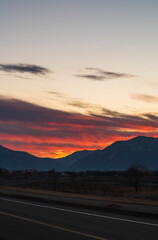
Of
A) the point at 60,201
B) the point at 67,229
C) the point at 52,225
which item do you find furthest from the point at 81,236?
the point at 60,201

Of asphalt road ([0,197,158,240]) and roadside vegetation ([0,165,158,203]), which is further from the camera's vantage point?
roadside vegetation ([0,165,158,203])

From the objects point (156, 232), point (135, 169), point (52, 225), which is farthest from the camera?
point (135, 169)

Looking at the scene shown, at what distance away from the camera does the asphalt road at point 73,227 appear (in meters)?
Result: 10.6

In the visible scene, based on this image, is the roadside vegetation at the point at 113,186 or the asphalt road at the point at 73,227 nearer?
the asphalt road at the point at 73,227

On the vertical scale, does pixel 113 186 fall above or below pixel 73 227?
below

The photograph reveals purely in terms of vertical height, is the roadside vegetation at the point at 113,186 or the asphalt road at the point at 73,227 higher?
the asphalt road at the point at 73,227

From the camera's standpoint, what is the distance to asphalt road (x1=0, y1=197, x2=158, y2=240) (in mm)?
10609

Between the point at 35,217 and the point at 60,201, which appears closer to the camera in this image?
the point at 35,217

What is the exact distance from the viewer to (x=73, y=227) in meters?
12.3

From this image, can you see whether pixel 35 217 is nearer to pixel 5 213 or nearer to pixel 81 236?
pixel 5 213

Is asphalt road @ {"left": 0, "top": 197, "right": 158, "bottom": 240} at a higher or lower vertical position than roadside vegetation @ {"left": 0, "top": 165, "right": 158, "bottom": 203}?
higher

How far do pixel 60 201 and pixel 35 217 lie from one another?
7101 mm

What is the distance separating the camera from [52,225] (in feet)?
41.5

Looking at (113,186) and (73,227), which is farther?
(113,186)
